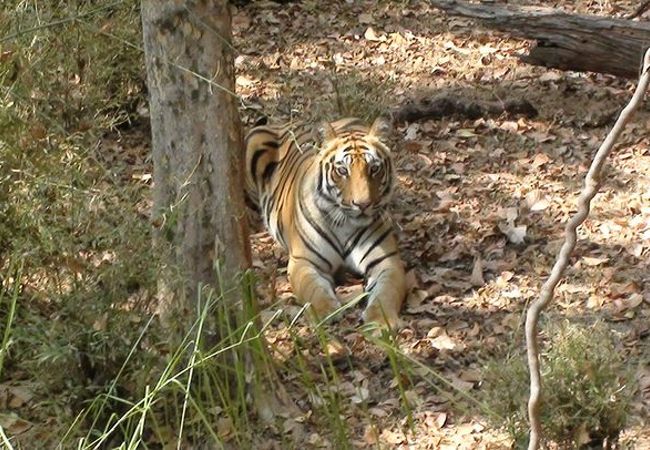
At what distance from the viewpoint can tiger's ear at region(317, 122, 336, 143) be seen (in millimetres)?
6441

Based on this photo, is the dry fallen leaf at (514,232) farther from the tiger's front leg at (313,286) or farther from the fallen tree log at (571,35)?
the fallen tree log at (571,35)

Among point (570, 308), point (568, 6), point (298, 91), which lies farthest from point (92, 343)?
point (568, 6)

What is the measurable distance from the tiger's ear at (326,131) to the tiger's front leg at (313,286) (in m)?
0.68

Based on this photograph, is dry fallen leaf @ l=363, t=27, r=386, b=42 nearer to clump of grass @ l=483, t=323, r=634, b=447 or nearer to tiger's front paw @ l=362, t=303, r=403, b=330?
tiger's front paw @ l=362, t=303, r=403, b=330

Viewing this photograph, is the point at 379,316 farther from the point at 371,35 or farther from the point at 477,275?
the point at 371,35

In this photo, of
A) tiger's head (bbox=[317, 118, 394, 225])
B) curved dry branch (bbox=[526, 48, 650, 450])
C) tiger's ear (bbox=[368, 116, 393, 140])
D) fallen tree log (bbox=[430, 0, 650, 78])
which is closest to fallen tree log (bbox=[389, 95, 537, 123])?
fallen tree log (bbox=[430, 0, 650, 78])

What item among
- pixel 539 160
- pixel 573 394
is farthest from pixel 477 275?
pixel 573 394

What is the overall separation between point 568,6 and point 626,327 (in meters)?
4.39

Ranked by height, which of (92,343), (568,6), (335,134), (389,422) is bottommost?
(389,422)

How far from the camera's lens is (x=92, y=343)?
14.0 feet

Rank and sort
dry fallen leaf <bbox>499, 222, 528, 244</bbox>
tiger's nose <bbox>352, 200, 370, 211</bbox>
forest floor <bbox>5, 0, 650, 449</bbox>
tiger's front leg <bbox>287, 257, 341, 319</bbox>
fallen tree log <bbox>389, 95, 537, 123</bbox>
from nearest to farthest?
forest floor <bbox>5, 0, 650, 449</bbox> < tiger's front leg <bbox>287, 257, 341, 319</bbox> < tiger's nose <bbox>352, 200, 370, 211</bbox> < dry fallen leaf <bbox>499, 222, 528, 244</bbox> < fallen tree log <bbox>389, 95, 537, 123</bbox>

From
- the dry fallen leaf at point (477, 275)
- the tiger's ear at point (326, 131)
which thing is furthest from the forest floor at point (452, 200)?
the tiger's ear at point (326, 131)

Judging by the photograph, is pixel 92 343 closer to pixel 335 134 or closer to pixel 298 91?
pixel 335 134

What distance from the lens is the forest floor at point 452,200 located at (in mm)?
4969
